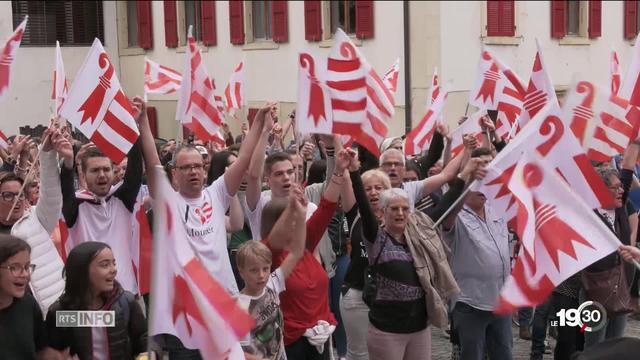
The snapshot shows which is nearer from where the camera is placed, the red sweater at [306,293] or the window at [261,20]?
the red sweater at [306,293]

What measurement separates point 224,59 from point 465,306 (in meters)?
20.1

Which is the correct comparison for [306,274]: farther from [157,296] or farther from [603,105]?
[603,105]

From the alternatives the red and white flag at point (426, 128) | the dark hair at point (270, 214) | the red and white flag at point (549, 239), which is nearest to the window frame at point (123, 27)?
the red and white flag at point (426, 128)

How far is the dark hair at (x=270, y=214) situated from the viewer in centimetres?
605

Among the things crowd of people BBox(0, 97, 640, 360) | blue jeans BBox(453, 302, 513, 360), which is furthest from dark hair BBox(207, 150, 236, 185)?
blue jeans BBox(453, 302, 513, 360)

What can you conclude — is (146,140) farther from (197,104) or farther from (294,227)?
(197,104)

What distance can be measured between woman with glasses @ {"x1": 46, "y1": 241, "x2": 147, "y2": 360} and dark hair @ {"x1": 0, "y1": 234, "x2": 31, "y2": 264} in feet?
0.83

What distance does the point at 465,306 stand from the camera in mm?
7008

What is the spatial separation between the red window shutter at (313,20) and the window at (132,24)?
7769 mm

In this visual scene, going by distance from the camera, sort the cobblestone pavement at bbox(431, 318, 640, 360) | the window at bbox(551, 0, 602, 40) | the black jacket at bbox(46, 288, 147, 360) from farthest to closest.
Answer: the window at bbox(551, 0, 602, 40), the cobblestone pavement at bbox(431, 318, 640, 360), the black jacket at bbox(46, 288, 147, 360)

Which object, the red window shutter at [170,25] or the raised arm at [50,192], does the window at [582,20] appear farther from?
the raised arm at [50,192]

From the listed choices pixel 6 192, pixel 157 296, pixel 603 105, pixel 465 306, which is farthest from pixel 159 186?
pixel 603 105

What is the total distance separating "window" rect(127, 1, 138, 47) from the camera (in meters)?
30.0

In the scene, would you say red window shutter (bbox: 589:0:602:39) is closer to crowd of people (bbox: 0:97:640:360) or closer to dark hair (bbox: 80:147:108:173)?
crowd of people (bbox: 0:97:640:360)
